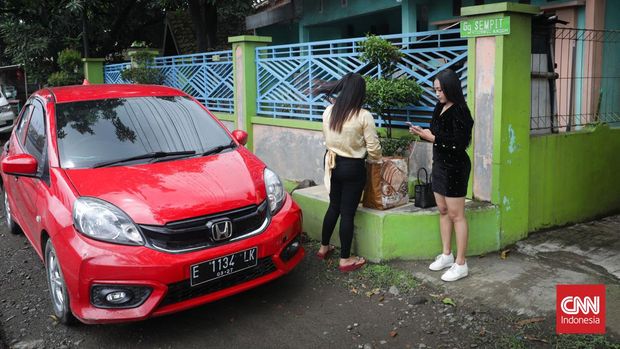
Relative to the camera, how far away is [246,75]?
779 centimetres

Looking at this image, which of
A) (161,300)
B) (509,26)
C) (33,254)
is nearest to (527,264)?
(509,26)

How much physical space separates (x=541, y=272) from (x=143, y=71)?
8.48m

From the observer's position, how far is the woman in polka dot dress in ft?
13.4

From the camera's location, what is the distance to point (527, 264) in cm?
456

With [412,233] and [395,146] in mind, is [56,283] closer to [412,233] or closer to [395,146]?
[412,233]

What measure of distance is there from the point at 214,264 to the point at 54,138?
1.74m

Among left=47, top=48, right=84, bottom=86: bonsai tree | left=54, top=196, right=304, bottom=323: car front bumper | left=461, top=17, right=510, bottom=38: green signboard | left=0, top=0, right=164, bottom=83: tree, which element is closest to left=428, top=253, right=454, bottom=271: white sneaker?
left=54, top=196, right=304, bottom=323: car front bumper

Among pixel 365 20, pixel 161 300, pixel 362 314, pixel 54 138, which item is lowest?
pixel 362 314

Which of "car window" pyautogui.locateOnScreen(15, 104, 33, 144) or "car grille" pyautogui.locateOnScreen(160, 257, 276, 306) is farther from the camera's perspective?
"car window" pyautogui.locateOnScreen(15, 104, 33, 144)

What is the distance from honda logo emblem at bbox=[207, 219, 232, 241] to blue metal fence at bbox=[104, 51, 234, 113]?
5055 mm

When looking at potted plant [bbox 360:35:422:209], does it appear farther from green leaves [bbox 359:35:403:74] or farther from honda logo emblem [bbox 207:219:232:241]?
honda logo emblem [bbox 207:219:232:241]

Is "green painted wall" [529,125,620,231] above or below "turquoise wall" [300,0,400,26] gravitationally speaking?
below

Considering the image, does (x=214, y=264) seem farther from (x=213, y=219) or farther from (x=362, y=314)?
(x=362, y=314)

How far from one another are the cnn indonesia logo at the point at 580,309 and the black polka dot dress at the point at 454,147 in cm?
100
